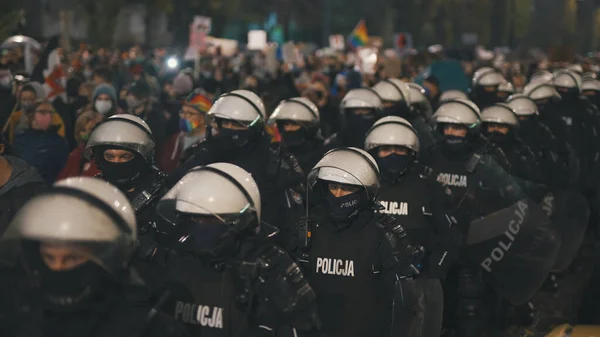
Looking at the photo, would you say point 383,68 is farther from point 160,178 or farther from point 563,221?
point 160,178

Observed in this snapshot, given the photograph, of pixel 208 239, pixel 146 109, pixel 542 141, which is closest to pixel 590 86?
pixel 542 141

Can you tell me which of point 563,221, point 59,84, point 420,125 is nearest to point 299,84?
point 59,84

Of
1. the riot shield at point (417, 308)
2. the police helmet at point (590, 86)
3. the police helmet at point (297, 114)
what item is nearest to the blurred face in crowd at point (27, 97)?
the police helmet at point (297, 114)

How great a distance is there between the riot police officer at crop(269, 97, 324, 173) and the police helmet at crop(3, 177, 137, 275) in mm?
5662

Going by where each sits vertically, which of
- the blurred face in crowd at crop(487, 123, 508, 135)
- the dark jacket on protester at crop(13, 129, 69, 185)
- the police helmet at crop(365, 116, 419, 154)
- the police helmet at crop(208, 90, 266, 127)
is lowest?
the dark jacket on protester at crop(13, 129, 69, 185)

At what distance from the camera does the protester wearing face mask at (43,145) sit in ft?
34.4

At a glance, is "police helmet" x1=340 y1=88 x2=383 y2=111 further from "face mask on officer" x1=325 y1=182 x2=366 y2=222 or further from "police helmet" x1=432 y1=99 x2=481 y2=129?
"face mask on officer" x1=325 y1=182 x2=366 y2=222

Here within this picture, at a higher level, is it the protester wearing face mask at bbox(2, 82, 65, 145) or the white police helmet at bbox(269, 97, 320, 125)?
the white police helmet at bbox(269, 97, 320, 125)

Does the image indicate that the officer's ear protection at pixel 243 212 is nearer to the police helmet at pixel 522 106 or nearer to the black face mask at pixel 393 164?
the black face mask at pixel 393 164

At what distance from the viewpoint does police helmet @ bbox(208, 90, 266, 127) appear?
8.93 m

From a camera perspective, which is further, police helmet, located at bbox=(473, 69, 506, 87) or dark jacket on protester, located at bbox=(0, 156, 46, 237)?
police helmet, located at bbox=(473, 69, 506, 87)

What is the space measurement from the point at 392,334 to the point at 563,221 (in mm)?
4680

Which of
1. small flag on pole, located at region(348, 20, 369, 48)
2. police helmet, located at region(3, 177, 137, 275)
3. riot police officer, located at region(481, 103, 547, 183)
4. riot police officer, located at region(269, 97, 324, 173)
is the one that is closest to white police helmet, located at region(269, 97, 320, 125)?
riot police officer, located at region(269, 97, 324, 173)

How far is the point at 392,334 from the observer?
654 centimetres
